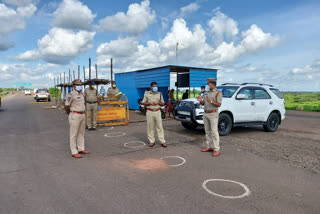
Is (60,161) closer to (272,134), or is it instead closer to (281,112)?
(272,134)

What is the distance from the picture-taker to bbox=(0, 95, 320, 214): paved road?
2.97 meters

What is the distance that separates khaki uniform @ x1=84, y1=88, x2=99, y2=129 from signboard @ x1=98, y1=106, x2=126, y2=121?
82cm

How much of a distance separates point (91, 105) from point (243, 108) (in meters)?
6.10

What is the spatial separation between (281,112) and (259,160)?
4.69 m

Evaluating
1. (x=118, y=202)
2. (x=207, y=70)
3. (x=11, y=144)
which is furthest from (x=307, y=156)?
(x=207, y=70)

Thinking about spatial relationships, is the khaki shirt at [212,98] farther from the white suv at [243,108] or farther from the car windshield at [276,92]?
the car windshield at [276,92]

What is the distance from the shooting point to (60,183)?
373 centimetres

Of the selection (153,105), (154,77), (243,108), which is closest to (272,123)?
(243,108)

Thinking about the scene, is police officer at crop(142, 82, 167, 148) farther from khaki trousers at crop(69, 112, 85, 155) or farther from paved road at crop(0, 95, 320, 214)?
khaki trousers at crop(69, 112, 85, 155)

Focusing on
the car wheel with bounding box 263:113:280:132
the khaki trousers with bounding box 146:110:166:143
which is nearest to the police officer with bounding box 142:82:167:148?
the khaki trousers with bounding box 146:110:166:143

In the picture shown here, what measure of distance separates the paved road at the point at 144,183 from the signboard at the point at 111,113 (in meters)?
4.09

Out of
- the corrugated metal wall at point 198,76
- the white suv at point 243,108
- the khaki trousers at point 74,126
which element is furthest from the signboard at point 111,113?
the corrugated metal wall at point 198,76

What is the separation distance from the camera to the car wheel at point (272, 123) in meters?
8.53

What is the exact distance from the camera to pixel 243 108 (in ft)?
25.8
